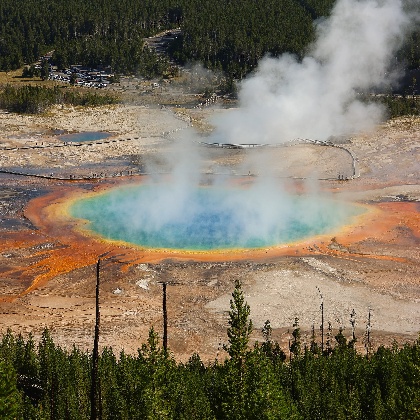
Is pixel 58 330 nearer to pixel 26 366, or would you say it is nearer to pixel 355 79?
pixel 26 366

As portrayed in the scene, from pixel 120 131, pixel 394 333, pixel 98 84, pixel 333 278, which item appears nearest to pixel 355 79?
pixel 120 131

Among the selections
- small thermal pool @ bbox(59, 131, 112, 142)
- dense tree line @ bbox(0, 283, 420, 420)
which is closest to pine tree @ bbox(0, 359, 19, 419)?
dense tree line @ bbox(0, 283, 420, 420)

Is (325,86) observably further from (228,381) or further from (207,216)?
(228,381)

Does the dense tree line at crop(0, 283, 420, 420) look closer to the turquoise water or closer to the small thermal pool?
the turquoise water

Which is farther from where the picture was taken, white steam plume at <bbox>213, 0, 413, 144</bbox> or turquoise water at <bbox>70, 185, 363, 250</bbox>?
white steam plume at <bbox>213, 0, 413, 144</bbox>

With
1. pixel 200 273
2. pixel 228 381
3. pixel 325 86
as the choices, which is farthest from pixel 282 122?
pixel 228 381

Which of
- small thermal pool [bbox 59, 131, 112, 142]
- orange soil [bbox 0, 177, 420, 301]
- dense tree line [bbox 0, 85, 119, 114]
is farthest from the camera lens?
dense tree line [bbox 0, 85, 119, 114]
